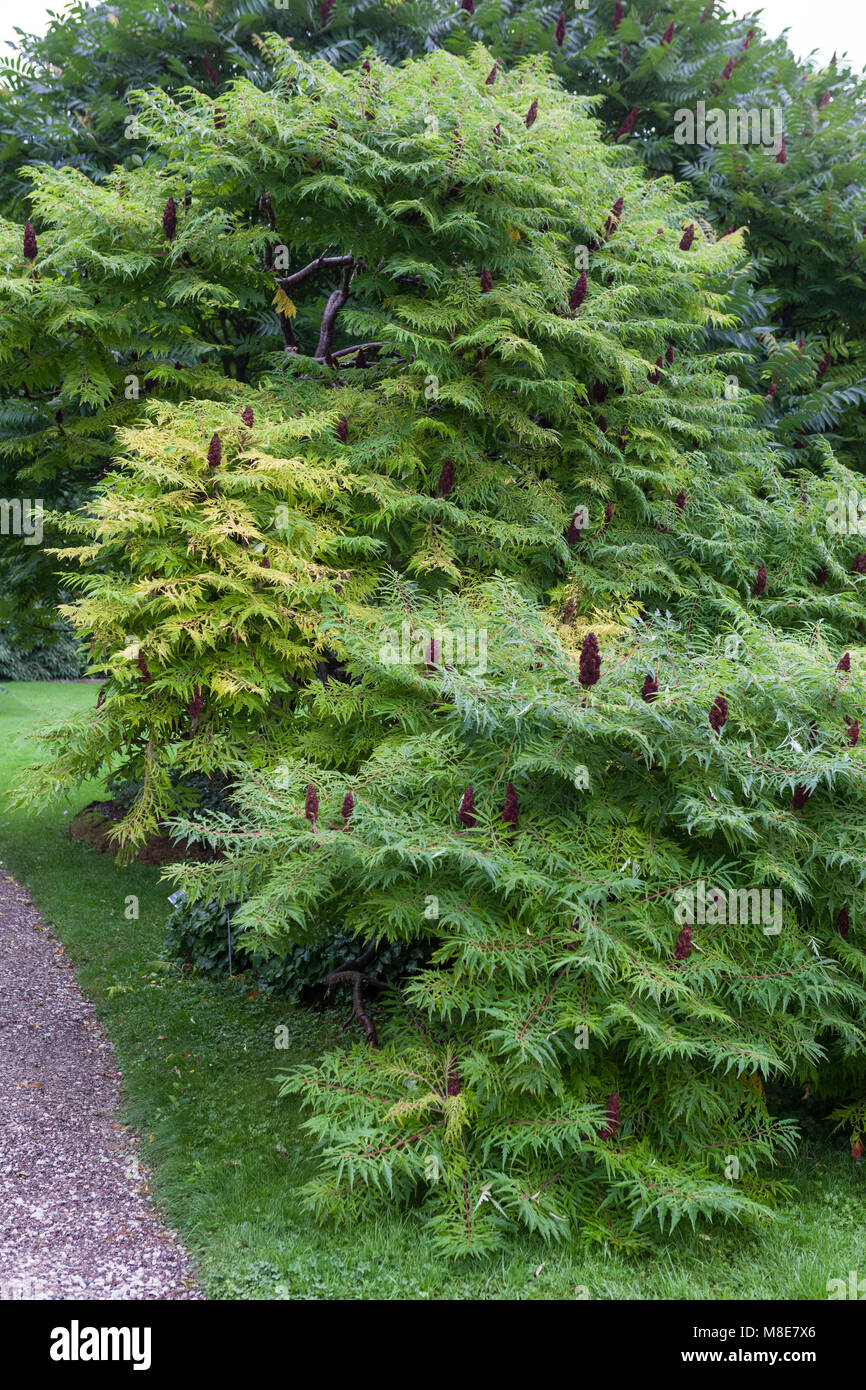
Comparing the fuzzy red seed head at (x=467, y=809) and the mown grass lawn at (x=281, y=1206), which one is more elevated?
the fuzzy red seed head at (x=467, y=809)

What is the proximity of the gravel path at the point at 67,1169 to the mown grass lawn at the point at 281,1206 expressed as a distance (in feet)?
0.40

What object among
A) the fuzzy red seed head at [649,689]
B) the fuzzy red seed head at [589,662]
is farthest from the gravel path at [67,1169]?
the fuzzy red seed head at [649,689]

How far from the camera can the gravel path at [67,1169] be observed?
12.3ft

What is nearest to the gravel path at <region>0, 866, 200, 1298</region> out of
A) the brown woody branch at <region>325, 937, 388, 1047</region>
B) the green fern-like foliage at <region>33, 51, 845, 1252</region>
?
the green fern-like foliage at <region>33, 51, 845, 1252</region>

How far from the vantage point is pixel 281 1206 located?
13.6ft

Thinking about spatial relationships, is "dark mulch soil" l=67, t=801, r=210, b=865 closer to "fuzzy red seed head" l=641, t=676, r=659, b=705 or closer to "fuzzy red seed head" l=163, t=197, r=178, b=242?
"fuzzy red seed head" l=163, t=197, r=178, b=242

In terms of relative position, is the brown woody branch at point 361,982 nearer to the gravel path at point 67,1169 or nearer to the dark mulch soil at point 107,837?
the gravel path at point 67,1169

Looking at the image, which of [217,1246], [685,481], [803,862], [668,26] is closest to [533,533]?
[685,481]

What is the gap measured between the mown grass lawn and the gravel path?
0.12m

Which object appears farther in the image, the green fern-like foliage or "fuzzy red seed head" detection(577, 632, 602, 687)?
the green fern-like foliage

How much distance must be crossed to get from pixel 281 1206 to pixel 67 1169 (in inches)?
44.6

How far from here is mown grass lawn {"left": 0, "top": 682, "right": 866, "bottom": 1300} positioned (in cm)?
364

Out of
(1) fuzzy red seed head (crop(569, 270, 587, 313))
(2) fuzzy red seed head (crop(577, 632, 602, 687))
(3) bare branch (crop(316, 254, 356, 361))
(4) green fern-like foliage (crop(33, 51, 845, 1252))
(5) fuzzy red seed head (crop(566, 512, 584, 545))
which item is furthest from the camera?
(3) bare branch (crop(316, 254, 356, 361))

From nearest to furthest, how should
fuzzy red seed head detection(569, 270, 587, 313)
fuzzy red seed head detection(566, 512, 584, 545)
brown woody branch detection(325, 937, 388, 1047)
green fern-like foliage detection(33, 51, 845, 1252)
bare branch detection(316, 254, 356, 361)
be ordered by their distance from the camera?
green fern-like foliage detection(33, 51, 845, 1252) < brown woody branch detection(325, 937, 388, 1047) < fuzzy red seed head detection(569, 270, 587, 313) < fuzzy red seed head detection(566, 512, 584, 545) < bare branch detection(316, 254, 356, 361)
